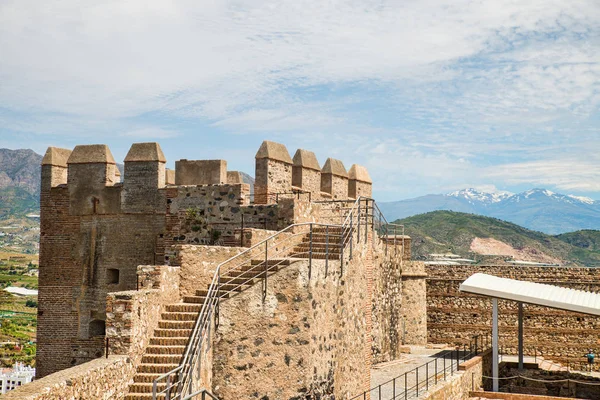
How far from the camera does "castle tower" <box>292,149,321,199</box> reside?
75.9ft

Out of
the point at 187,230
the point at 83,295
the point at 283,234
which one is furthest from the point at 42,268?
the point at 283,234

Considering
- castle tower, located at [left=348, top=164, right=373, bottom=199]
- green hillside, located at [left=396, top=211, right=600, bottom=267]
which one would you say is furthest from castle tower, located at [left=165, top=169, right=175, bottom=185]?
green hillside, located at [left=396, top=211, right=600, bottom=267]

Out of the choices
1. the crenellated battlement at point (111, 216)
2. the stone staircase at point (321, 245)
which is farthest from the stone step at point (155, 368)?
the crenellated battlement at point (111, 216)

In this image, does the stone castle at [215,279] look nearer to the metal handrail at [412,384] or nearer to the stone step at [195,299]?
the stone step at [195,299]

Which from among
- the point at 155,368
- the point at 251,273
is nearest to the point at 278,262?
the point at 251,273

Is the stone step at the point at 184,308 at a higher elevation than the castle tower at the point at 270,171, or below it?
below

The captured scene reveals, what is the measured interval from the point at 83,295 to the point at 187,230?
4522 millimetres

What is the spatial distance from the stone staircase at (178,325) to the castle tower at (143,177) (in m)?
7.15

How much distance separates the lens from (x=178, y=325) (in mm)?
13836

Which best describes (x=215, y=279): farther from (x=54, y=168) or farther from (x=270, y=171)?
(x=54, y=168)

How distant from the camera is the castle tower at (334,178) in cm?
2503

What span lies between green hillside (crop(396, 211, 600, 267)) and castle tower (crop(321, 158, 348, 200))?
5814 cm

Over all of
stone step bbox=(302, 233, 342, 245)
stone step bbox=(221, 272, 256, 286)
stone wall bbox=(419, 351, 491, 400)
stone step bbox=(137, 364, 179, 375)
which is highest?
stone step bbox=(302, 233, 342, 245)

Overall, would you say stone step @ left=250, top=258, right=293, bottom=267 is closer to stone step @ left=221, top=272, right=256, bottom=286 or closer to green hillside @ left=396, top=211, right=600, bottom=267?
stone step @ left=221, top=272, right=256, bottom=286
